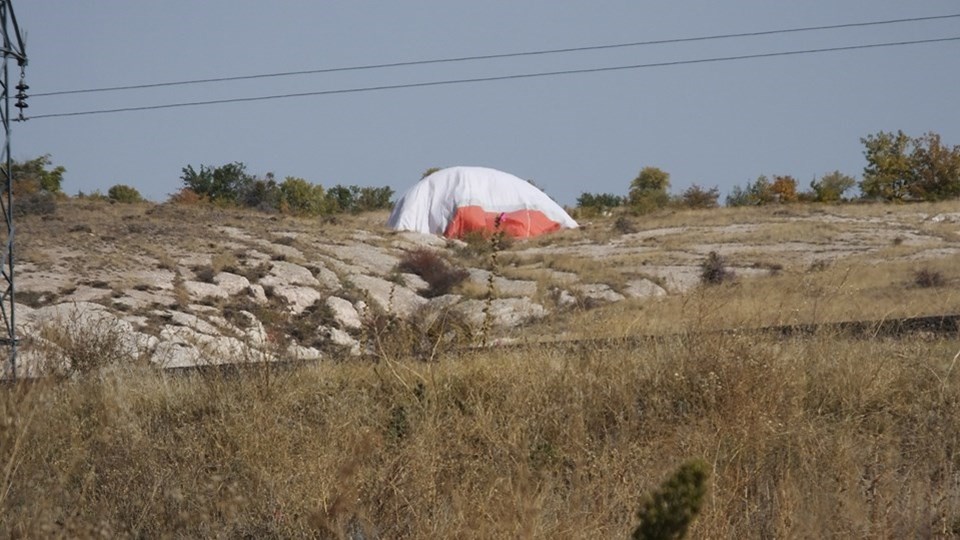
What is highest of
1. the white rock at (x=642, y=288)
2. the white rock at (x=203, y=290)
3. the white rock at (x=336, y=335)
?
the white rock at (x=203, y=290)

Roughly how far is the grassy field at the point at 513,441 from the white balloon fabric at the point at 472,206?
33.4 metres

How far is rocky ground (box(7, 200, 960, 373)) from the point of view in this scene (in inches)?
585

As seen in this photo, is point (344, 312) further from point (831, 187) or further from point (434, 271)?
point (831, 187)

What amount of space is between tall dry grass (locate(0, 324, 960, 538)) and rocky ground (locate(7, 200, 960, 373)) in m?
1.03

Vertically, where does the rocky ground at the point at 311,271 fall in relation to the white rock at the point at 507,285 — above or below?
above

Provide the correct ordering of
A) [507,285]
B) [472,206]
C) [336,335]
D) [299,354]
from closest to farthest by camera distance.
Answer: [299,354] < [336,335] < [507,285] < [472,206]

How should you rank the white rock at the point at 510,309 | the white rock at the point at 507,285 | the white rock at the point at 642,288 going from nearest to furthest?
the white rock at the point at 510,309
the white rock at the point at 507,285
the white rock at the point at 642,288

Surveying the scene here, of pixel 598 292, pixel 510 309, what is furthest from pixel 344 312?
pixel 598 292

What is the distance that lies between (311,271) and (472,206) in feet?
69.5

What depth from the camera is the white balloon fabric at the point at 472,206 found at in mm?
45406

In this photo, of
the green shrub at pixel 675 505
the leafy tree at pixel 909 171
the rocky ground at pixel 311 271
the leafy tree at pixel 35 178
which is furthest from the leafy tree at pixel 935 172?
the green shrub at pixel 675 505

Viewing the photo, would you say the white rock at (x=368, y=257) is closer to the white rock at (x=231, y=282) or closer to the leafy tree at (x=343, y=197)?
the white rock at (x=231, y=282)

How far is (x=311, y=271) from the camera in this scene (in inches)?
1003

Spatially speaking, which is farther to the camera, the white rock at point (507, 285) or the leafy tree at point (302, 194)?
the leafy tree at point (302, 194)
